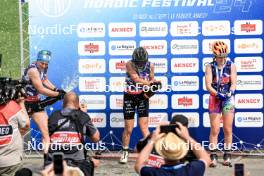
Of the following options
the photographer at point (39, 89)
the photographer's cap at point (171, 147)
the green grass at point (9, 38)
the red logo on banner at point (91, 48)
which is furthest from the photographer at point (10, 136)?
Result: the green grass at point (9, 38)

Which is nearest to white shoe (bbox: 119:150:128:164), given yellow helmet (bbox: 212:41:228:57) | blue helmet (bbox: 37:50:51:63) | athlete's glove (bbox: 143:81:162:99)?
athlete's glove (bbox: 143:81:162:99)

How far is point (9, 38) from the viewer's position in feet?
69.8

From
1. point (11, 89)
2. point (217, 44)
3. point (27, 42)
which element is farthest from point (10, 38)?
point (11, 89)

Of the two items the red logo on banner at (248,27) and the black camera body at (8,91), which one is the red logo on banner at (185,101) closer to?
the red logo on banner at (248,27)

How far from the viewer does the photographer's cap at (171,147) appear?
16.4 feet

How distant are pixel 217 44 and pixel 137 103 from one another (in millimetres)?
1671

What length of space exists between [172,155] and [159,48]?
589 centimetres

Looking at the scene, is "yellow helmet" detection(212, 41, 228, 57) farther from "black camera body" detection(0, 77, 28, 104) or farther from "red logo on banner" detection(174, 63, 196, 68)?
"black camera body" detection(0, 77, 28, 104)

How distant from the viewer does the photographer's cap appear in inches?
197

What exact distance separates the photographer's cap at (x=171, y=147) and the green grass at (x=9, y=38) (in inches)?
496

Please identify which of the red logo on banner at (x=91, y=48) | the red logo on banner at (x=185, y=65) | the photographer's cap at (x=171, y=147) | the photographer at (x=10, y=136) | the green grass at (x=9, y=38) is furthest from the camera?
the green grass at (x=9, y=38)

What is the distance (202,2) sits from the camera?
34.8ft

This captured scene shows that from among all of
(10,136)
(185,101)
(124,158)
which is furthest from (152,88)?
(10,136)

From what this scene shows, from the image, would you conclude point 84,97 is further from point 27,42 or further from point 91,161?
point 91,161
